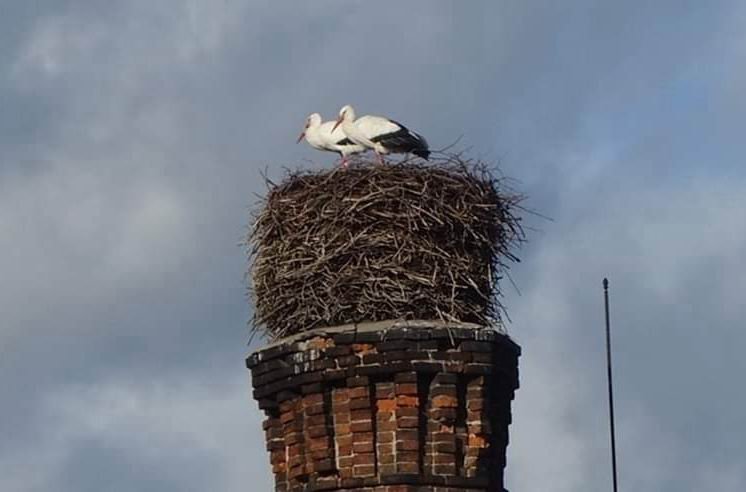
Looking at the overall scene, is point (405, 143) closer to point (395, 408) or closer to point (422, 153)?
point (422, 153)

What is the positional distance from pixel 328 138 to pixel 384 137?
167 centimetres

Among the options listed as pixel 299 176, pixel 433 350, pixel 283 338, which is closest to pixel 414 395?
pixel 433 350

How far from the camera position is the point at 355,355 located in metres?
13.7

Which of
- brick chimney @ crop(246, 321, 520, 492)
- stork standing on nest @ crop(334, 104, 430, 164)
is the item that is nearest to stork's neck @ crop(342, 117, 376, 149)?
stork standing on nest @ crop(334, 104, 430, 164)

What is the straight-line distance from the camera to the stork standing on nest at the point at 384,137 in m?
15.9

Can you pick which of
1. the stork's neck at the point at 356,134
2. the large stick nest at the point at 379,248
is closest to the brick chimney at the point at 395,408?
the large stick nest at the point at 379,248

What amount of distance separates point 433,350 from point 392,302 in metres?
0.49

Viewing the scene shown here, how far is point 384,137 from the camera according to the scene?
16266 mm

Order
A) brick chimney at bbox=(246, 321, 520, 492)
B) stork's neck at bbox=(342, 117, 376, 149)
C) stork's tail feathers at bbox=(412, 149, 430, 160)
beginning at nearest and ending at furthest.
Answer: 1. brick chimney at bbox=(246, 321, 520, 492)
2. stork's tail feathers at bbox=(412, 149, 430, 160)
3. stork's neck at bbox=(342, 117, 376, 149)

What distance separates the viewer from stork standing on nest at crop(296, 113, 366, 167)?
17.2m

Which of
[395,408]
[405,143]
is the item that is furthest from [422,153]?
[395,408]

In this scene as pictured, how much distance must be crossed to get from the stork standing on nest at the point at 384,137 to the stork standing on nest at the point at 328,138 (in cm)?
16

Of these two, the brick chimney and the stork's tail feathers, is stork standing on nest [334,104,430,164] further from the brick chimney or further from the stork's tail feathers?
the brick chimney

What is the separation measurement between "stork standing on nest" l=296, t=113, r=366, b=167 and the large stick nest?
7.35 feet
